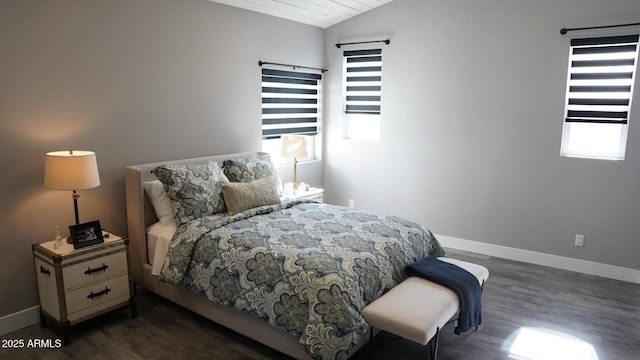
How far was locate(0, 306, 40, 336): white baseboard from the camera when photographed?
120 inches

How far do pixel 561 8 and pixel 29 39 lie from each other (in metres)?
4.27

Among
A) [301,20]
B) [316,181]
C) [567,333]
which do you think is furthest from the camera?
[316,181]

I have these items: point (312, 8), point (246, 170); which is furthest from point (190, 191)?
point (312, 8)

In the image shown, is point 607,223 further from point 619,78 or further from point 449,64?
point 449,64

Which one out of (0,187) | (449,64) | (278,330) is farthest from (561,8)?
(0,187)

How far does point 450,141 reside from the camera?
4.82m

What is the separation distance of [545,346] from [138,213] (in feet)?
9.93

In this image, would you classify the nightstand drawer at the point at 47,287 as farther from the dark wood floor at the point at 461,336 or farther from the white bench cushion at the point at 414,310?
the white bench cushion at the point at 414,310

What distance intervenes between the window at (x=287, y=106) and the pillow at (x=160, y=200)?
1623 millimetres

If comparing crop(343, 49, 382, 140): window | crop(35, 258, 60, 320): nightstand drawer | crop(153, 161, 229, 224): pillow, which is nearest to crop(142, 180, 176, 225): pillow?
crop(153, 161, 229, 224): pillow

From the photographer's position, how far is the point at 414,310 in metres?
Answer: 2.45

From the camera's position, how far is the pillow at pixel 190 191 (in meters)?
3.39

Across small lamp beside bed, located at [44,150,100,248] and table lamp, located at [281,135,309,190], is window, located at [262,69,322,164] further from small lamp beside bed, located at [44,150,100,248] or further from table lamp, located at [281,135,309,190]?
small lamp beside bed, located at [44,150,100,248]

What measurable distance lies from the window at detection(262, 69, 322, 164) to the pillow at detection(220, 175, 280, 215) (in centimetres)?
127
